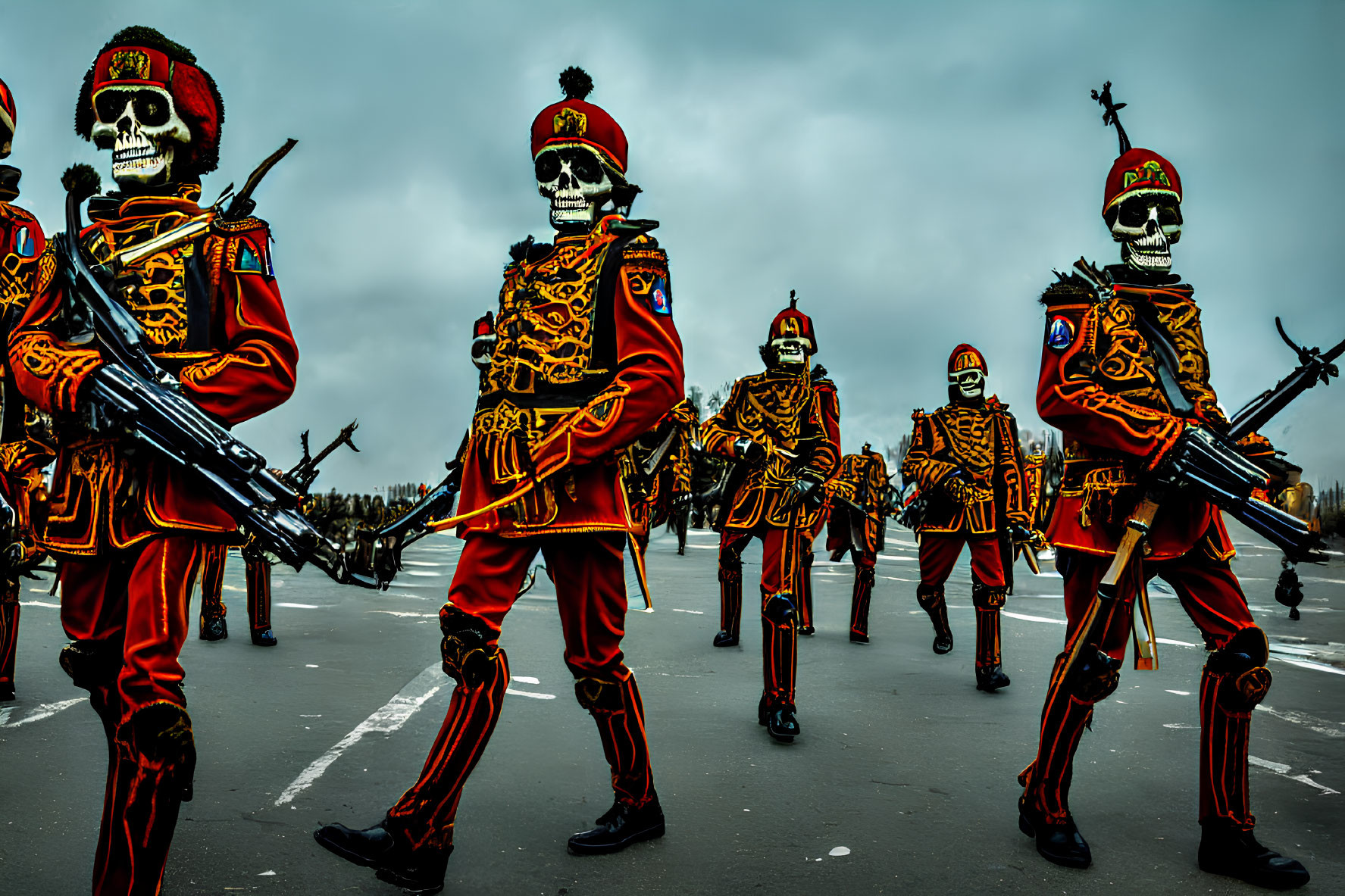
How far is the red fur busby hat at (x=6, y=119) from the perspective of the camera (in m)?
5.10

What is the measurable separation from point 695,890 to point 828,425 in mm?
3730

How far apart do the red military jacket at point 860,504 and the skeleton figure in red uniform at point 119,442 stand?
4.21 meters

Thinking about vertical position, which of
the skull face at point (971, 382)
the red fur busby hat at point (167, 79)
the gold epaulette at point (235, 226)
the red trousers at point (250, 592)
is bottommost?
the red trousers at point (250, 592)

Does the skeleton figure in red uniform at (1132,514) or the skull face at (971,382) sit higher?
the skull face at (971,382)

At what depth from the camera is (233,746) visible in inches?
207

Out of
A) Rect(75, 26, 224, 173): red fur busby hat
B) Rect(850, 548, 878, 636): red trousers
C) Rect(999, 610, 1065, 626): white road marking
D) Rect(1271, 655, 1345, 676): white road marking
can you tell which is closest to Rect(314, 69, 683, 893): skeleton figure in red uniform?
Rect(75, 26, 224, 173): red fur busby hat

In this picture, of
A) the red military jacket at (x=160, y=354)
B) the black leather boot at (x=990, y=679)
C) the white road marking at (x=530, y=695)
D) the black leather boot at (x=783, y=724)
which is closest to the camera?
the red military jacket at (x=160, y=354)

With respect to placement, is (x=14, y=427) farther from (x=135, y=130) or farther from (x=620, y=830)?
(x=620, y=830)

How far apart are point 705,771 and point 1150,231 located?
293cm

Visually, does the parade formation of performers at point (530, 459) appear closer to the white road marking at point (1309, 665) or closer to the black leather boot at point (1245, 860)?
the black leather boot at point (1245, 860)

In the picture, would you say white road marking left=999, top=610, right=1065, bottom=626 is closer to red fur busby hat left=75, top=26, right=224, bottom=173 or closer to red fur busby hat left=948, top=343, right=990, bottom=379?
red fur busby hat left=948, top=343, right=990, bottom=379

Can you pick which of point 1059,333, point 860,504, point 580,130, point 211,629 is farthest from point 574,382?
point 211,629

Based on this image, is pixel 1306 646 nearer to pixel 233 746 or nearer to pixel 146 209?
pixel 233 746

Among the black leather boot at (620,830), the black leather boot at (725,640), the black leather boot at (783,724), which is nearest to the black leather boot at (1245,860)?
the black leather boot at (620,830)
